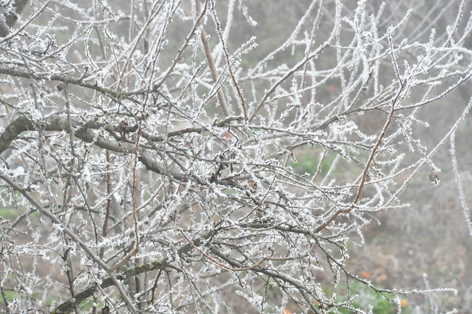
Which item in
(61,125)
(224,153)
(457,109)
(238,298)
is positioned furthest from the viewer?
(457,109)

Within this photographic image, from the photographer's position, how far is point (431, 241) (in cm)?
945

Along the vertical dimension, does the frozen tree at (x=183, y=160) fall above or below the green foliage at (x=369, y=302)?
above

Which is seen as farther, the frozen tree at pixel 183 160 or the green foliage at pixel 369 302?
the green foliage at pixel 369 302

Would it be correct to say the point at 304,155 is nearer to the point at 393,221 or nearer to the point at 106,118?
the point at 393,221

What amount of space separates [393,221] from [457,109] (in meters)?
4.81

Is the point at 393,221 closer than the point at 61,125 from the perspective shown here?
No

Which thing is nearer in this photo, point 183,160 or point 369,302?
point 183,160

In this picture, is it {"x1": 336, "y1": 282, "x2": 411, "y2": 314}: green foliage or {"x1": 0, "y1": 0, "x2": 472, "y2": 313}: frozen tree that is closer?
{"x1": 0, "y1": 0, "x2": 472, "y2": 313}: frozen tree

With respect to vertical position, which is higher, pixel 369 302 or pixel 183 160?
pixel 183 160

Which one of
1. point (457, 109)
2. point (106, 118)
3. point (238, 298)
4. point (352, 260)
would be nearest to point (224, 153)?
point (106, 118)

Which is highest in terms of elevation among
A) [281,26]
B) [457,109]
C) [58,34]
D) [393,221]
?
[281,26]

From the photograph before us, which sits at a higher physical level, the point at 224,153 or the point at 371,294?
the point at 224,153

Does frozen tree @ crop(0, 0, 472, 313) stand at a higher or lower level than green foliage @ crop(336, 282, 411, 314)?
higher

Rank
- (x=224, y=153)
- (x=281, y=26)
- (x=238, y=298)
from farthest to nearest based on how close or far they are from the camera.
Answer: (x=281, y=26) → (x=238, y=298) → (x=224, y=153)
